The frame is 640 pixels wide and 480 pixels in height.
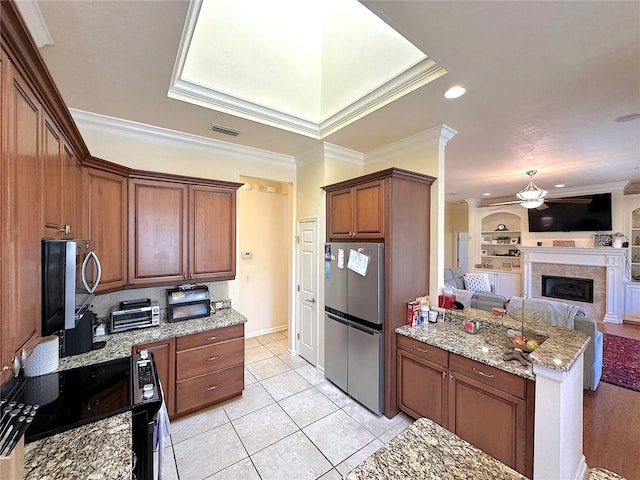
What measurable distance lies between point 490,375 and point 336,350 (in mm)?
1571

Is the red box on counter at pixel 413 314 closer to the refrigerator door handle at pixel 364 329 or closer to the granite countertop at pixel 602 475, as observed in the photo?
the refrigerator door handle at pixel 364 329

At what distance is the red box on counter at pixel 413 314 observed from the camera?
2653 mm

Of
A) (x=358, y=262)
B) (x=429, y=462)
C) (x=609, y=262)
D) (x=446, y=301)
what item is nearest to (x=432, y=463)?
(x=429, y=462)

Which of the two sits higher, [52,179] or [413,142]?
[413,142]

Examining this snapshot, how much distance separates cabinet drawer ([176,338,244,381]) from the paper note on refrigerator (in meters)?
1.37

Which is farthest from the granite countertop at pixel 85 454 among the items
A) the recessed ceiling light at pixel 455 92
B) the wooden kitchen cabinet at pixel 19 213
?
the recessed ceiling light at pixel 455 92

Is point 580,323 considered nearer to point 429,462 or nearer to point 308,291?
point 308,291

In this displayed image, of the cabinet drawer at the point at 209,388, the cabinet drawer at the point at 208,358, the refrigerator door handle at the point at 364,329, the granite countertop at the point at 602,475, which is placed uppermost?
the granite countertop at the point at 602,475

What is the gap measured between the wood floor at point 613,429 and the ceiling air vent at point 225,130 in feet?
14.1

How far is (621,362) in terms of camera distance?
3.76 meters

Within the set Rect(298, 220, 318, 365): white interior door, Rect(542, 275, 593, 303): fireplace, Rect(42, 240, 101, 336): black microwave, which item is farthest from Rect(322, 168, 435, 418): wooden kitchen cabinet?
Rect(542, 275, 593, 303): fireplace

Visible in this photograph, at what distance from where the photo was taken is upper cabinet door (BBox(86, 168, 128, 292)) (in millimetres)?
2205

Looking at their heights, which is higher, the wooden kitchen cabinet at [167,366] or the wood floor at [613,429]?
the wooden kitchen cabinet at [167,366]

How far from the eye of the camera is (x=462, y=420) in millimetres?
2107
